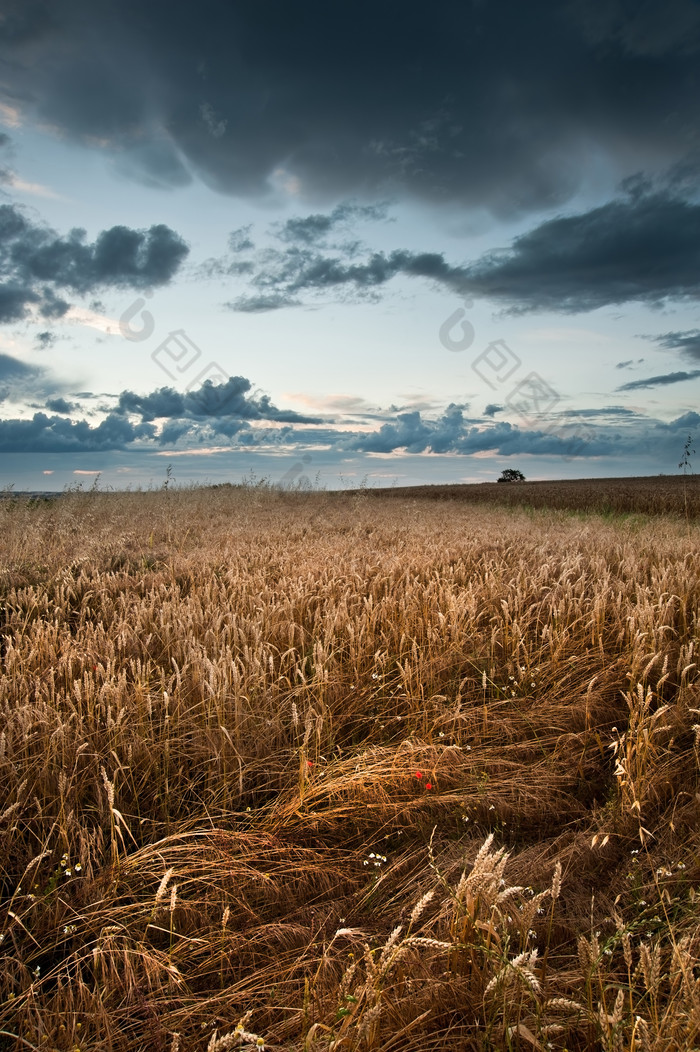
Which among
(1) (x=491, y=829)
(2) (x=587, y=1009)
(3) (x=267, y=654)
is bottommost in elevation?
(1) (x=491, y=829)

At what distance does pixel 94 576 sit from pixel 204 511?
19.4 ft

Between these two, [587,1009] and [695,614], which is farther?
[695,614]

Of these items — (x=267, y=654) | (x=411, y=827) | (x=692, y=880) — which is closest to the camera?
(x=692, y=880)

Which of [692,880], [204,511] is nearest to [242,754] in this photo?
[692,880]

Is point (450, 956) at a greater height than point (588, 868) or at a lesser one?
greater

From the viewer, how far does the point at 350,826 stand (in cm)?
226

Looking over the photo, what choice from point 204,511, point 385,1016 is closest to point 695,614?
point 385,1016

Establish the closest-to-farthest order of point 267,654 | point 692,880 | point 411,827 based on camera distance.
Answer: point 692,880 < point 411,827 < point 267,654

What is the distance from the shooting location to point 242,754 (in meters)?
2.48

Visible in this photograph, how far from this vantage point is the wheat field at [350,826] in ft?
4.50

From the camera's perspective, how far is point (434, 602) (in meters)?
4.02

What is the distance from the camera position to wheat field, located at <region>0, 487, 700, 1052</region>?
1.37m

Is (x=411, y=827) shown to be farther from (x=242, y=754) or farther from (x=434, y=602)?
(x=434, y=602)

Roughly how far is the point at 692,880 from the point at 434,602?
7.65 ft
